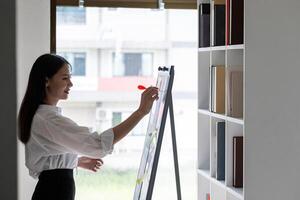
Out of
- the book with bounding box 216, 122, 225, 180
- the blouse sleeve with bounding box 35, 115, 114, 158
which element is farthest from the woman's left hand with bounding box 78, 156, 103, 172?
the book with bounding box 216, 122, 225, 180

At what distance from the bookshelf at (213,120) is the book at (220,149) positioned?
5 centimetres

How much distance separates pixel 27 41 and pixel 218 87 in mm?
1204

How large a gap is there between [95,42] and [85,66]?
0.58ft

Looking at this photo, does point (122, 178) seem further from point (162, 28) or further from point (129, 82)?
point (162, 28)

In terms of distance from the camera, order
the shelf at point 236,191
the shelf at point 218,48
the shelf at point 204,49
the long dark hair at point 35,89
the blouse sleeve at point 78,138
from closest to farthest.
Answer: the blouse sleeve at point 78,138, the long dark hair at point 35,89, the shelf at point 236,191, the shelf at point 218,48, the shelf at point 204,49

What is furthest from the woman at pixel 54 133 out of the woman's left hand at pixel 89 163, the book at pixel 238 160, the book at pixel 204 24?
the book at pixel 204 24

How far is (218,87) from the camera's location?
3318mm

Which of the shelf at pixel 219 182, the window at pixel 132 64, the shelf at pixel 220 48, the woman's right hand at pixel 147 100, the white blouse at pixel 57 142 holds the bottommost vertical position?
the shelf at pixel 219 182

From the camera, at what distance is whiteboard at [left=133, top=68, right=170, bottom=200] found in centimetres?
298

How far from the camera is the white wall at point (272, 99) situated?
2812 mm

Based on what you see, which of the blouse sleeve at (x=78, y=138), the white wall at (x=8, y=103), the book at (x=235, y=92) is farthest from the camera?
the white wall at (x=8, y=103)

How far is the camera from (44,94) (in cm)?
279

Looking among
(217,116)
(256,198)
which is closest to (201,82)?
(217,116)

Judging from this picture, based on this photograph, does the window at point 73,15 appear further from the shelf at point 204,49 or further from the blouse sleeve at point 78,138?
the blouse sleeve at point 78,138
